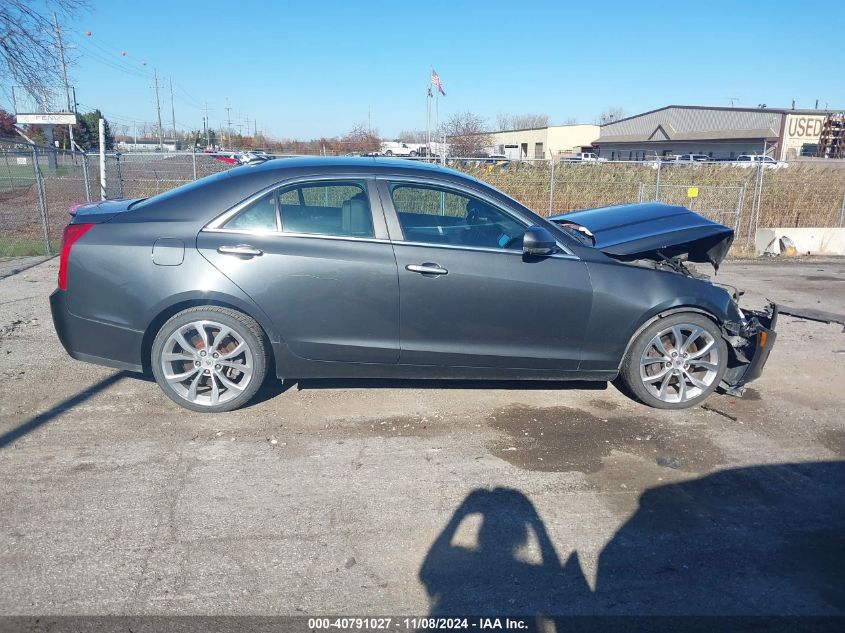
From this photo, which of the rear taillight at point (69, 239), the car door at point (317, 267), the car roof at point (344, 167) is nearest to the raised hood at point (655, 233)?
the car roof at point (344, 167)

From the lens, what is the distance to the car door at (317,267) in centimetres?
441

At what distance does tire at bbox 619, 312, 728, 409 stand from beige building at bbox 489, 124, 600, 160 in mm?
56495

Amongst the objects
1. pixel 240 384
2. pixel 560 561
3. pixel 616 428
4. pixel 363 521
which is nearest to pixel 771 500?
pixel 616 428

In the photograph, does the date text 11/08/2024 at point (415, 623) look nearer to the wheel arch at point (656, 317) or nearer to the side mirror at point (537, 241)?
the side mirror at point (537, 241)

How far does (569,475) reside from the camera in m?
3.94

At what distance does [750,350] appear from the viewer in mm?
5117

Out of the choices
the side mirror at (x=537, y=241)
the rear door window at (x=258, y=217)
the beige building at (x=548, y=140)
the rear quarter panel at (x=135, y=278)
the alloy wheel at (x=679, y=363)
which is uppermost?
the beige building at (x=548, y=140)

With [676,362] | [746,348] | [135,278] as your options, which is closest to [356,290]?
[135,278]

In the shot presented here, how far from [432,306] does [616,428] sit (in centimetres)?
157

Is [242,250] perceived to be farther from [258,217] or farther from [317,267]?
[317,267]

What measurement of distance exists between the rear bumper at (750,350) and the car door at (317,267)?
267 centimetres

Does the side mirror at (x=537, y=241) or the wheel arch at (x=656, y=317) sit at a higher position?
the side mirror at (x=537, y=241)

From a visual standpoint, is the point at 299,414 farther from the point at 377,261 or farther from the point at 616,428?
the point at 616,428

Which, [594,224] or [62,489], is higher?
[594,224]
